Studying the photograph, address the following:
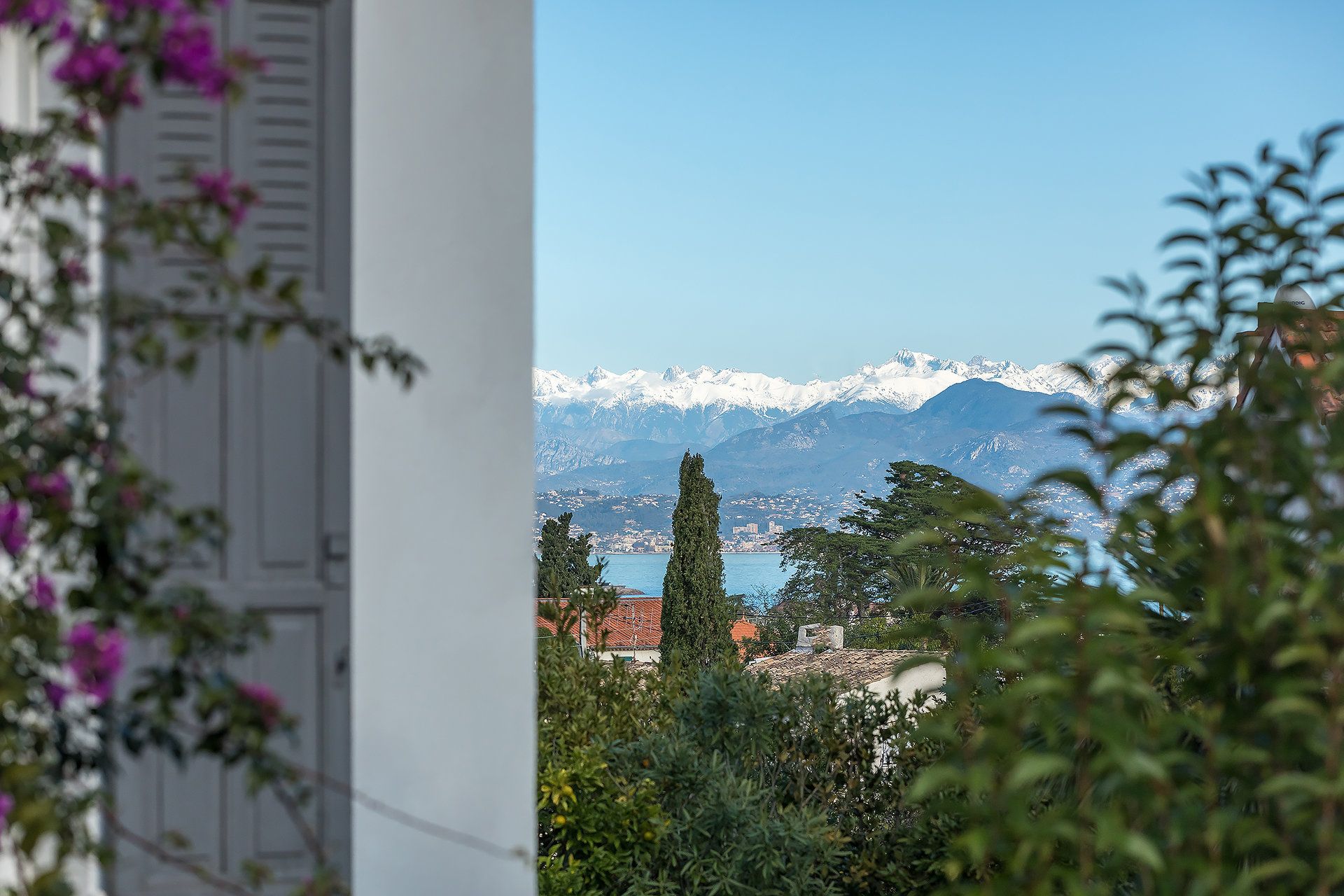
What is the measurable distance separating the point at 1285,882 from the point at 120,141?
2416 mm

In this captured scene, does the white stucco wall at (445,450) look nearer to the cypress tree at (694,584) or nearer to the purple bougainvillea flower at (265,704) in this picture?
the purple bougainvillea flower at (265,704)

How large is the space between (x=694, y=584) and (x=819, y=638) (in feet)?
28.0

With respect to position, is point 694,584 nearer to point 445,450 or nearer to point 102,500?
point 445,450

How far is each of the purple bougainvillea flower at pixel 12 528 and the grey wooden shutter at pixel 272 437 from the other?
54cm

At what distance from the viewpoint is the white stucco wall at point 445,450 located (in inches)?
70.9

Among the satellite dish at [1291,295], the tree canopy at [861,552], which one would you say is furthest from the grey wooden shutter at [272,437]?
the tree canopy at [861,552]

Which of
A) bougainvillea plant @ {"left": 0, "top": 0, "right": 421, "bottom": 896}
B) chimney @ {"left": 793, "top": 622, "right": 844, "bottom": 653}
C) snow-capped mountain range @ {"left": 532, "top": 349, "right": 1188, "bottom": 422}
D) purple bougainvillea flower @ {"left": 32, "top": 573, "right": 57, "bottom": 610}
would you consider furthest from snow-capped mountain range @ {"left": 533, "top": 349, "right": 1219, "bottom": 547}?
purple bougainvillea flower @ {"left": 32, "top": 573, "right": 57, "bottom": 610}

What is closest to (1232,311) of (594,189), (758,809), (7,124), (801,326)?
(7,124)

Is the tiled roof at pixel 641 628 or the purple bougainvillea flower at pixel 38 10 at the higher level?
the purple bougainvillea flower at pixel 38 10

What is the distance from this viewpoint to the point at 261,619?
4.24ft

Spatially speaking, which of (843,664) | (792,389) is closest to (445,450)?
(843,664)

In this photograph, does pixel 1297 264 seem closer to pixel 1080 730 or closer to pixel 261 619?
pixel 1080 730

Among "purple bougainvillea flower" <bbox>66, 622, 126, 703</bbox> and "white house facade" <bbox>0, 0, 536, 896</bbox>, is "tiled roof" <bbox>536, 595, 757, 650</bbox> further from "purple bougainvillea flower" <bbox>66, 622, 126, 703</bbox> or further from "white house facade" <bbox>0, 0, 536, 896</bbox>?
"purple bougainvillea flower" <bbox>66, 622, 126, 703</bbox>

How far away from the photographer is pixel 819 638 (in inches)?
1054
